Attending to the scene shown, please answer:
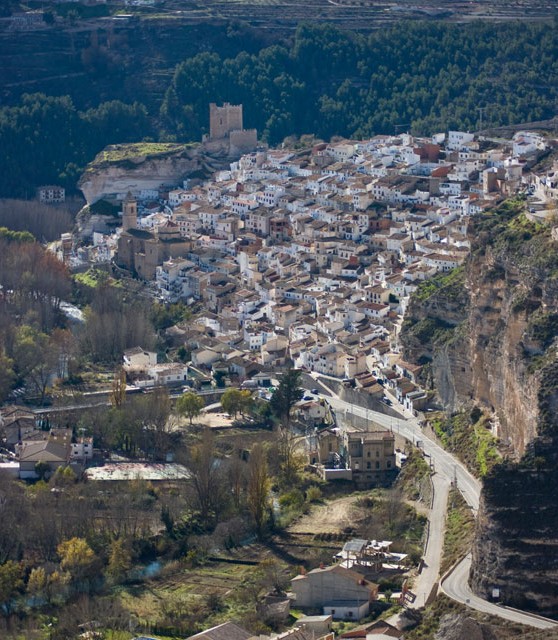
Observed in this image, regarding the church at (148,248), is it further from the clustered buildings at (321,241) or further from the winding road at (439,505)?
the winding road at (439,505)

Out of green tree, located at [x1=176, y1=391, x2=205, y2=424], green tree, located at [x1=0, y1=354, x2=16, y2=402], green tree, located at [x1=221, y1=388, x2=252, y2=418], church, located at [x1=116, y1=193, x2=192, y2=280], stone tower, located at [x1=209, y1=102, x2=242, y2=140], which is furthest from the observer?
stone tower, located at [x1=209, y1=102, x2=242, y2=140]

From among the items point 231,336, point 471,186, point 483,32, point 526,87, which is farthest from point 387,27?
point 231,336

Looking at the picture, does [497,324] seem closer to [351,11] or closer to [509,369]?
[509,369]

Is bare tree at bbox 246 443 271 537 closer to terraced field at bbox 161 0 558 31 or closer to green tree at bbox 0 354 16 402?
green tree at bbox 0 354 16 402

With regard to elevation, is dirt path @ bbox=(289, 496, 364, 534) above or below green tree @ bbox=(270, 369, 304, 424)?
below

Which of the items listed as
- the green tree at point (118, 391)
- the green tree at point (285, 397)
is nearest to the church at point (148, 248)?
the green tree at point (118, 391)

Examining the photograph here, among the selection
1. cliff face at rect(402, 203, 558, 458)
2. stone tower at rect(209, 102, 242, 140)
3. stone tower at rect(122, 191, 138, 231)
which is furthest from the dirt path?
stone tower at rect(209, 102, 242, 140)
